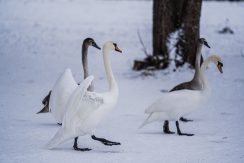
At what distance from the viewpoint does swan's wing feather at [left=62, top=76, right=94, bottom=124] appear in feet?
20.4

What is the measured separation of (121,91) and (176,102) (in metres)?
4.29

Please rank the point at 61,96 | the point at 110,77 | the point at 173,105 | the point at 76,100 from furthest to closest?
the point at 173,105 < the point at 61,96 < the point at 110,77 < the point at 76,100

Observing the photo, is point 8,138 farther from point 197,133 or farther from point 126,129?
point 197,133

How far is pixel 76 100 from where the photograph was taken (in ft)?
20.5

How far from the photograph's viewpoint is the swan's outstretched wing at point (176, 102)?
7527 millimetres

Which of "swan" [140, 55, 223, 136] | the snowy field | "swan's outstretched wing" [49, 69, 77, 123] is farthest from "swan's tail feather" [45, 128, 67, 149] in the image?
"swan" [140, 55, 223, 136]

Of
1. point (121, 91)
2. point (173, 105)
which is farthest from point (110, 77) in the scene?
point (121, 91)

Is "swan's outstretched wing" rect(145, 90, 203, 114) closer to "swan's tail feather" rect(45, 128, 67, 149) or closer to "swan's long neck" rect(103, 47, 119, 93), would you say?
"swan's long neck" rect(103, 47, 119, 93)

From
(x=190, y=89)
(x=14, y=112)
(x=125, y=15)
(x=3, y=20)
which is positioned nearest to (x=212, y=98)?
(x=190, y=89)

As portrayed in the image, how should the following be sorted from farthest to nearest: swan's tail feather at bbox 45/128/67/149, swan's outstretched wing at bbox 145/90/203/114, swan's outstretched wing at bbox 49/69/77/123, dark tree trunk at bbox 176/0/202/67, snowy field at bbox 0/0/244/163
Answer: dark tree trunk at bbox 176/0/202/67
swan's outstretched wing at bbox 145/90/203/114
swan's outstretched wing at bbox 49/69/77/123
snowy field at bbox 0/0/244/163
swan's tail feather at bbox 45/128/67/149

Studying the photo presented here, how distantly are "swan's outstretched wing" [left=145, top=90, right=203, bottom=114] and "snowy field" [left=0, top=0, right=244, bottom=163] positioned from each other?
38 centimetres

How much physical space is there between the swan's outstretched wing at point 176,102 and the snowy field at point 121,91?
38 centimetres

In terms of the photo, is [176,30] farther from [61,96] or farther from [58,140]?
[58,140]

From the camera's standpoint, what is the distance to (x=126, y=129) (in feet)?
26.5
